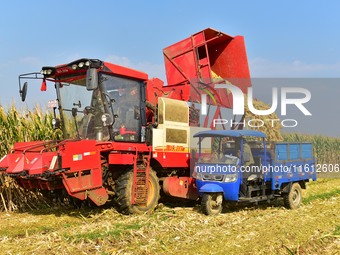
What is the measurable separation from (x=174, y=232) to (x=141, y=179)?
2.47 metres

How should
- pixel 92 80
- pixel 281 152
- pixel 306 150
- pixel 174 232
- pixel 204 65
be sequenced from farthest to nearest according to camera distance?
pixel 204 65 → pixel 306 150 → pixel 281 152 → pixel 92 80 → pixel 174 232

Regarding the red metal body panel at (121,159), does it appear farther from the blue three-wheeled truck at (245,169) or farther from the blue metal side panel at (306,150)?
the blue metal side panel at (306,150)

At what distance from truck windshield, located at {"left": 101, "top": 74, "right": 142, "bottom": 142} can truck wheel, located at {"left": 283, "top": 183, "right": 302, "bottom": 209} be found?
3493 mm

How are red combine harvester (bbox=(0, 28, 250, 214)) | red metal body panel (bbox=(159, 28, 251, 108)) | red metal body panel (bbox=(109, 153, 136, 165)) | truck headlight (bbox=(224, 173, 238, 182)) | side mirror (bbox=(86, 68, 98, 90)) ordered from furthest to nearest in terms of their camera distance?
1. red metal body panel (bbox=(159, 28, 251, 108))
2. truck headlight (bbox=(224, 173, 238, 182))
3. red metal body panel (bbox=(109, 153, 136, 165))
4. red combine harvester (bbox=(0, 28, 250, 214))
5. side mirror (bbox=(86, 68, 98, 90))

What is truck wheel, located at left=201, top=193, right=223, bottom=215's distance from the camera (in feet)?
26.7

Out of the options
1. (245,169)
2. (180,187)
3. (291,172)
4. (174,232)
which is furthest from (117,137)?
→ (291,172)

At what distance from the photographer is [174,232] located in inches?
246

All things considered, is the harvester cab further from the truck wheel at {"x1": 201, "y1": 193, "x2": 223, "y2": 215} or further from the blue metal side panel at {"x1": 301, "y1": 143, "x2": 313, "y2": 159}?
the blue metal side panel at {"x1": 301, "y1": 143, "x2": 313, "y2": 159}

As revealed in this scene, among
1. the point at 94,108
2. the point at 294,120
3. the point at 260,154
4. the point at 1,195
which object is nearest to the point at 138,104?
the point at 94,108

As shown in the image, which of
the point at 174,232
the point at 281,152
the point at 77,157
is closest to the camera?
the point at 174,232

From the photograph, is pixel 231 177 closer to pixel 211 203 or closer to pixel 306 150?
pixel 211 203

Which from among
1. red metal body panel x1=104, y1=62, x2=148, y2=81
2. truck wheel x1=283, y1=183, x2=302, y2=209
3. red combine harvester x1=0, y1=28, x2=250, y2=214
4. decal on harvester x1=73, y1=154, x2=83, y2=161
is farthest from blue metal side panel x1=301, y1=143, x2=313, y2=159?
decal on harvester x1=73, y1=154, x2=83, y2=161

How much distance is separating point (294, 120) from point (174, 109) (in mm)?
4099

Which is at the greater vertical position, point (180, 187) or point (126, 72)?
point (126, 72)
